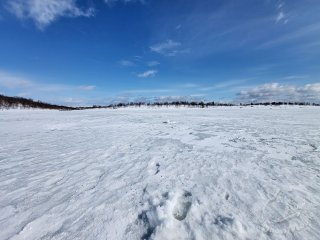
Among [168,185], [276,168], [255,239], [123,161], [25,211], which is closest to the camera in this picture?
[255,239]

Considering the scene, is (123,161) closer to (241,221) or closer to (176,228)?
(176,228)

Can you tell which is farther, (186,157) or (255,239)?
(186,157)

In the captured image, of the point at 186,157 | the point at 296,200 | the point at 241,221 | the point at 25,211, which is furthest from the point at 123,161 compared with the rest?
the point at 296,200

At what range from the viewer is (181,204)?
3.33 m

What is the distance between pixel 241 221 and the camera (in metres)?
2.78

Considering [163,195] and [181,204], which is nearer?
[181,204]

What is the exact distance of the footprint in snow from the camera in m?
3.01

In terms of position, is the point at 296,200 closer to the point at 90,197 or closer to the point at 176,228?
the point at 176,228

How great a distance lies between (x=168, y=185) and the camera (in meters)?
3.96

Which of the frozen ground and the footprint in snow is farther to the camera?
the footprint in snow

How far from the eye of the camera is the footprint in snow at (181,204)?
3010mm

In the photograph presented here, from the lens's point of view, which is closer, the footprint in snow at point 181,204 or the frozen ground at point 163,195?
the frozen ground at point 163,195

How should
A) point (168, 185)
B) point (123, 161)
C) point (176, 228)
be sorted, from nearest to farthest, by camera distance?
point (176, 228), point (168, 185), point (123, 161)

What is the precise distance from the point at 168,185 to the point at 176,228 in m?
1.28
